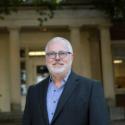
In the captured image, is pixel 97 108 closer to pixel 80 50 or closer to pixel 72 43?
pixel 72 43

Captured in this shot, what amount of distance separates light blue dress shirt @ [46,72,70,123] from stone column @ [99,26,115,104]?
18.7 meters

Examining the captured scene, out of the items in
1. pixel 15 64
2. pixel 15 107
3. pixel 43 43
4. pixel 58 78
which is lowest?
pixel 15 107

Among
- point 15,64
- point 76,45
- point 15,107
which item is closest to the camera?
point 15,107

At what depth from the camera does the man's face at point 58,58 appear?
4.00 meters

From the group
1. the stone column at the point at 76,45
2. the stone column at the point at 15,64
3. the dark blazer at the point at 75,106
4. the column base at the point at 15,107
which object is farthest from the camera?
the stone column at the point at 76,45

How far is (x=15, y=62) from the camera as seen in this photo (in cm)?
2236

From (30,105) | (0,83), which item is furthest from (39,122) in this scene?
(0,83)

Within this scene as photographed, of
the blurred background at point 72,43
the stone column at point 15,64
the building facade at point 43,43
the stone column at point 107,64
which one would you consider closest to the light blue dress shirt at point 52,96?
the blurred background at point 72,43

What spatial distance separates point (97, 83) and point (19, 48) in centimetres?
1884

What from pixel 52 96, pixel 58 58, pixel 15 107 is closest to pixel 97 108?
→ pixel 52 96

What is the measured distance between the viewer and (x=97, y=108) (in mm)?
3955

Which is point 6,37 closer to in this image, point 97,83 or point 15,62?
point 15,62

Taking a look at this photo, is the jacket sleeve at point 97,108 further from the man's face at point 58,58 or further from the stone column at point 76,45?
the stone column at point 76,45

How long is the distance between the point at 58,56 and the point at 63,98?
0.31 meters
